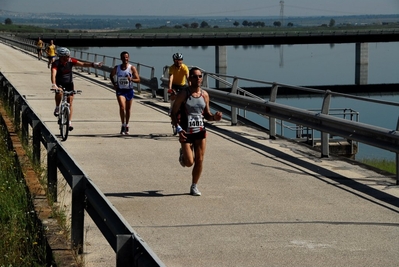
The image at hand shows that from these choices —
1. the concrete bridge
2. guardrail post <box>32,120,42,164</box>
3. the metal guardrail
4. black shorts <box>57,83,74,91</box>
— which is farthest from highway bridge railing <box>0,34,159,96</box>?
the metal guardrail

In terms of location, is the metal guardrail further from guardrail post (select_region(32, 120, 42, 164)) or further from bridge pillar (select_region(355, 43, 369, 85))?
bridge pillar (select_region(355, 43, 369, 85))

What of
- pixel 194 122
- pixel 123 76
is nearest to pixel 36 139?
pixel 194 122

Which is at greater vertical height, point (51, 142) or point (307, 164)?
point (51, 142)

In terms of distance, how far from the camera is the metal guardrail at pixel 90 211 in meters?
5.61

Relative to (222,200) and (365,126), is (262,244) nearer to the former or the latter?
(222,200)

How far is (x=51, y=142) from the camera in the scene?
983cm

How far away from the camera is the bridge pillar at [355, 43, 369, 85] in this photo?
111625 mm

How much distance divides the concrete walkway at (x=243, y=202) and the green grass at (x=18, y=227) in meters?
0.57

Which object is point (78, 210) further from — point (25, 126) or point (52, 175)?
point (25, 126)

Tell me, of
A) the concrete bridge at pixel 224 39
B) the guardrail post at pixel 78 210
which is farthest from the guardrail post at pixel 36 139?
the concrete bridge at pixel 224 39

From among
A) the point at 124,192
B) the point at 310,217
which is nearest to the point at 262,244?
the point at 310,217

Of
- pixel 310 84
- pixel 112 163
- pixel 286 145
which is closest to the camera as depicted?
pixel 112 163

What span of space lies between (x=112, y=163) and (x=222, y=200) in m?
3.80

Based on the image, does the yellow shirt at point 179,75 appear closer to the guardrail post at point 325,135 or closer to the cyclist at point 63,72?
the cyclist at point 63,72
